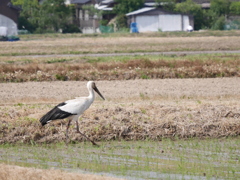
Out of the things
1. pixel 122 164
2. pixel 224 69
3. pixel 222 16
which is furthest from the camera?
pixel 222 16

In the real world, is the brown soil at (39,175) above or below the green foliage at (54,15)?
below

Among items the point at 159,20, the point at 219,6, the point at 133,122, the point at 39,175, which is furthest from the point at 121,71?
the point at 219,6

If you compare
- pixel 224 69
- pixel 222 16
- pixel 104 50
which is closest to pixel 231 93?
pixel 224 69

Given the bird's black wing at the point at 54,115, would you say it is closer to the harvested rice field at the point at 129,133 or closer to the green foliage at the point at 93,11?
the harvested rice field at the point at 129,133

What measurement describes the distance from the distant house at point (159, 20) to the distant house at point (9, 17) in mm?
13895

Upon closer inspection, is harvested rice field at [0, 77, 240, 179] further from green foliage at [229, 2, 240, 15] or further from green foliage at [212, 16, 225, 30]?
green foliage at [229, 2, 240, 15]

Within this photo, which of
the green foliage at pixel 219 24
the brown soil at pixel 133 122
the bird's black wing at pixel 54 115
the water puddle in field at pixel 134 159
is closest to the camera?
the water puddle in field at pixel 134 159

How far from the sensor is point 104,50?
34500 mm

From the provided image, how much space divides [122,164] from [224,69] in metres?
11.9

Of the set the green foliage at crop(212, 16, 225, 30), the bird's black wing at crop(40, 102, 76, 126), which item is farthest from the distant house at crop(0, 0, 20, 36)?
the bird's black wing at crop(40, 102, 76, 126)

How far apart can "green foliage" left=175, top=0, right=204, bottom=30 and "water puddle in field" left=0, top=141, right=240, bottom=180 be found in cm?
6055

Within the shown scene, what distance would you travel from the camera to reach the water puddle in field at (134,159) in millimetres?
8281

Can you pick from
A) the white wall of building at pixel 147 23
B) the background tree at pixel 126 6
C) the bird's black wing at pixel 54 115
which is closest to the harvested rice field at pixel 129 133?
the bird's black wing at pixel 54 115

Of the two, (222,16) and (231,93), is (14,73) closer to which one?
(231,93)
